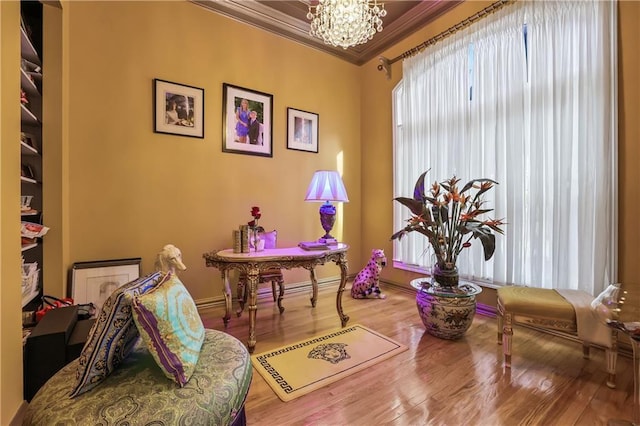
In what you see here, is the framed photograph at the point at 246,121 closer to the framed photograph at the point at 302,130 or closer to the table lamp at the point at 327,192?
the framed photograph at the point at 302,130

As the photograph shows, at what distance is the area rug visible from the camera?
173 centimetres

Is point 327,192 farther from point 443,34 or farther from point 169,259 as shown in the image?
point 443,34

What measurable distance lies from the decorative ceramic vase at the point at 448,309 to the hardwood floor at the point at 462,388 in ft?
0.33

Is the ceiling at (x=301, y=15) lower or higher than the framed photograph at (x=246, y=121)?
higher

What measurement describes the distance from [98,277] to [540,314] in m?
3.52

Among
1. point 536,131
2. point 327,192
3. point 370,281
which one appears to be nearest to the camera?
point 536,131

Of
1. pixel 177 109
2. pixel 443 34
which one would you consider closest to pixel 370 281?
pixel 177 109

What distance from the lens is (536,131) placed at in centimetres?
241

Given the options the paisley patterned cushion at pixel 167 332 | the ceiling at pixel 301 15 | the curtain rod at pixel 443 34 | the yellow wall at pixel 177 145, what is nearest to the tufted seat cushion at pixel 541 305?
the yellow wall at pixel 177 145

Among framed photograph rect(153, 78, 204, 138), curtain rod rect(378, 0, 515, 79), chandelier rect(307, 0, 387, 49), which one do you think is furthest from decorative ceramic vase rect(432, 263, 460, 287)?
framed photograph rect(153, 78, 204, 138)

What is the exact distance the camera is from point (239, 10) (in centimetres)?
303

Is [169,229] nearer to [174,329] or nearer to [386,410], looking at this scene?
[174,329]

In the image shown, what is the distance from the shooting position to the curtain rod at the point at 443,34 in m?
2.64

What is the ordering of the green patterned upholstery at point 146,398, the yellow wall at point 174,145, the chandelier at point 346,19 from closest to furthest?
the green patterned upholstery at point 146,398 → the chandelier at point 346,19 → the yellow wall at point 174,145
